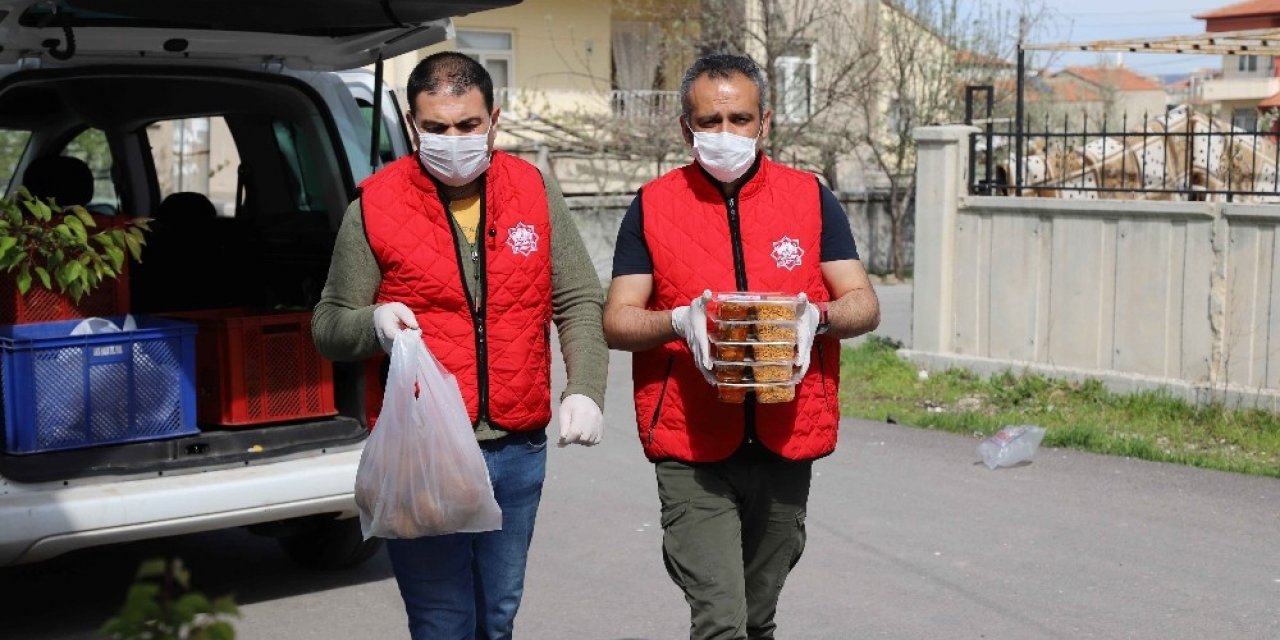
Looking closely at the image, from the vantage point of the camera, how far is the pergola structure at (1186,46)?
38.4 ft

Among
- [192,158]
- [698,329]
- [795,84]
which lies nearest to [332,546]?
[698,329]

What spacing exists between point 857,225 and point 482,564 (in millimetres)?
19563

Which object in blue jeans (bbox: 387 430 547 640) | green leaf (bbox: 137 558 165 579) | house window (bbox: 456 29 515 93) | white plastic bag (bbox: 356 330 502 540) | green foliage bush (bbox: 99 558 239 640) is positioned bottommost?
blue jeans (bbox: 387 430 547 640)

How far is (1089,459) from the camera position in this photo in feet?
30.2

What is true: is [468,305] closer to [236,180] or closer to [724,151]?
[724,151]

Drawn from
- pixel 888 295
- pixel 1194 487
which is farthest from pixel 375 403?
pixel 888 295

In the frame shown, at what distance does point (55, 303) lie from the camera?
605cm

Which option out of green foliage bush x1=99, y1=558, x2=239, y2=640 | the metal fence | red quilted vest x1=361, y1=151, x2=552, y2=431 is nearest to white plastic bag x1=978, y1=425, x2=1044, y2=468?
the metal fence

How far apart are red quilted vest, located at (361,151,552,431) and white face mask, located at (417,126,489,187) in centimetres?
6

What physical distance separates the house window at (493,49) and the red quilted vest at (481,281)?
2186 cm

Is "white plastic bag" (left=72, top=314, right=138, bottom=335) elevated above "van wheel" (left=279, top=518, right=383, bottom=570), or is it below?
above

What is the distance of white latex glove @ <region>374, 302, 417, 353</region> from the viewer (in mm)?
3795

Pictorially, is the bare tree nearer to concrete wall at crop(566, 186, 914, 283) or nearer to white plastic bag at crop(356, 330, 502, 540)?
concrete wall at crop(566, 186, 914, 283)

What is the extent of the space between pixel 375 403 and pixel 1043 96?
23243mm
